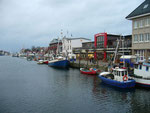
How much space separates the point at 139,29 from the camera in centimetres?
4462

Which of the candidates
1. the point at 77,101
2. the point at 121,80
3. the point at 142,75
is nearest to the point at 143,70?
the point at 142,75

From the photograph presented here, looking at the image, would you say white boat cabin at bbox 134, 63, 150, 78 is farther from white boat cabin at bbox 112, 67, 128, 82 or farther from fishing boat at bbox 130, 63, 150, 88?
white boat cabin at bbox 112, 67, 128, 82

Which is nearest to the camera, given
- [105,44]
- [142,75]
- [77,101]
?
[77,101]

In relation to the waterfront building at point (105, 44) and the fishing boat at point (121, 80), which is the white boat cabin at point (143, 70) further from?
the waterfront building at point (105, 44)

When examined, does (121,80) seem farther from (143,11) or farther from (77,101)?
(143,11)

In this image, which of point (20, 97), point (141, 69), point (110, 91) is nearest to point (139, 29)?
point (141, 69)

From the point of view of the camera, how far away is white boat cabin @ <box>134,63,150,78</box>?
103 feet

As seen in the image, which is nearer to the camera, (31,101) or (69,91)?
(31,101)

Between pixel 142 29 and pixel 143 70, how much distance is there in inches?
630

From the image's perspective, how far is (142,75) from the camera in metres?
32.2

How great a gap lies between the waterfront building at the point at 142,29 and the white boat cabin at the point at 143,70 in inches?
364

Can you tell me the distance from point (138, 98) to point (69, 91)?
11878 millimetres

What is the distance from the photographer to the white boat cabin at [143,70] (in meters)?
31.3

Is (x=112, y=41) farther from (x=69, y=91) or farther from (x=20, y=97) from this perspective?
(x=20, y=97)
